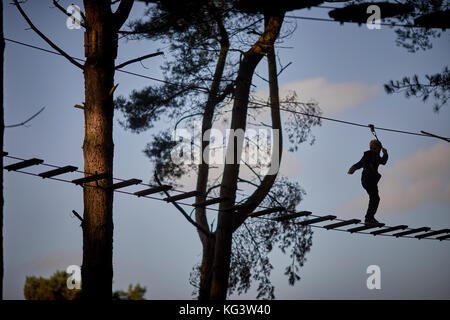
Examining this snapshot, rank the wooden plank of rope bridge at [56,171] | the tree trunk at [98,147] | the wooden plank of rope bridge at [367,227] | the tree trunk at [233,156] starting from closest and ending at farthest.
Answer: the wooden plank of rope bridge at [56,171] < the tree trunk at [98,147] < the wooden plank of rope bridge at [367,227] < the tree trunk at [233,156]

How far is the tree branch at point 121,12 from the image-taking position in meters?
9.83

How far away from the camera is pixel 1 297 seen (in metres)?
5.91

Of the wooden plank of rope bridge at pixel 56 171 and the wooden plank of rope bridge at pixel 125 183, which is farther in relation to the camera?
the wooden plank of rope bridge at pixel 125 183

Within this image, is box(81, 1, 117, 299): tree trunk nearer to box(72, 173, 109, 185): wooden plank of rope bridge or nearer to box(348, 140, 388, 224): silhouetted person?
box(72, 173, 109, 185): wooden plank of rope bridge

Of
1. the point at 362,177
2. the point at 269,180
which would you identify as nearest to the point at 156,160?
the point at 269,180

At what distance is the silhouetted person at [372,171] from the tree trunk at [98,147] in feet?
14.0

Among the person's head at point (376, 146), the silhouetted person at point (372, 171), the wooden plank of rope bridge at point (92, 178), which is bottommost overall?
the wooden plank of rope bridge at point (92, 178)

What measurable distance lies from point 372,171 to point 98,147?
4.84 meters

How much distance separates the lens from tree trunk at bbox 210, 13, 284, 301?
12.5 metres

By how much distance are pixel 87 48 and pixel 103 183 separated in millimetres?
2025

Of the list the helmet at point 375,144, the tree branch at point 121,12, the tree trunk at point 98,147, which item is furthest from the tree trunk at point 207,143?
the tree trunk at point 98,147

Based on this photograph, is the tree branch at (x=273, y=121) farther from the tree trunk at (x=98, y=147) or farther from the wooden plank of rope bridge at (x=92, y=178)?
the wooden plank of rope bridge at (x=92, y=178)

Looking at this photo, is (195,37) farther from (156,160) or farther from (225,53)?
(156,160)
